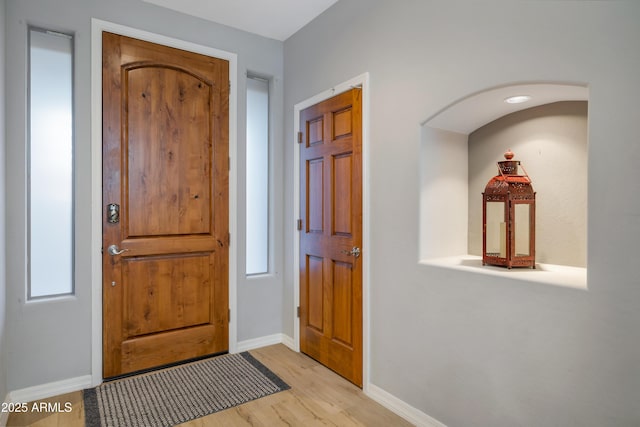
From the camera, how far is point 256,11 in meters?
2.88

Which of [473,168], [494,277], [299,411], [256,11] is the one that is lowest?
[299,411]

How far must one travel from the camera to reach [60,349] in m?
2.46

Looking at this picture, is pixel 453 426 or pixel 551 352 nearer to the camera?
pixel 551 352

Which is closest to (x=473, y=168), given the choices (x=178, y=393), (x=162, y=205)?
(x=162, y=205)

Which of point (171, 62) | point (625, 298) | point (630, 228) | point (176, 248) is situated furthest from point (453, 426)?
point (171, 62)

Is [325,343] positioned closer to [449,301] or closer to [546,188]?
[449,301]

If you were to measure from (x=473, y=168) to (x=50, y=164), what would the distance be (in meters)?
2.77

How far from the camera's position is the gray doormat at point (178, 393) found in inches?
Result: 85.6

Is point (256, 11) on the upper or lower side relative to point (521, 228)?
upper

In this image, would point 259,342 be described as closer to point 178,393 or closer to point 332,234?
point 178,393

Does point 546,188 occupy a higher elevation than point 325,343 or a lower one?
higher

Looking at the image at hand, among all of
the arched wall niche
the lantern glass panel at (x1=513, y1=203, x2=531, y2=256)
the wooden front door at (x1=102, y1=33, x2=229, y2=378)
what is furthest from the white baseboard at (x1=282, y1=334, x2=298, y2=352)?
the lantern glass panel at (x1=513, y1=203, x2=531, y2=256)

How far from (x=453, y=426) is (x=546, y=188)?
4.33ft

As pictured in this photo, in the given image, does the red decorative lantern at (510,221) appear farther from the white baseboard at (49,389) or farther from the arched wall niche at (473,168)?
the white baseboard at (49,389)
